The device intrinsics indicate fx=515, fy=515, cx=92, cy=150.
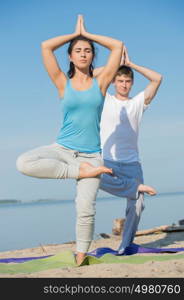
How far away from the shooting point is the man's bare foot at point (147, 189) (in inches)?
239

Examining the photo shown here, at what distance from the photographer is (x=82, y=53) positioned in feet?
17.5

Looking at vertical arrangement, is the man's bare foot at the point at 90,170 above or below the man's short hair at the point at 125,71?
below

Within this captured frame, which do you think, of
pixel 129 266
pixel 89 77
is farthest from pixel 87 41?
pixel 129 266

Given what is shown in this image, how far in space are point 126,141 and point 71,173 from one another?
4.67ft

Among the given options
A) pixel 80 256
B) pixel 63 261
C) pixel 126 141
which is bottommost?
pixel 63 261

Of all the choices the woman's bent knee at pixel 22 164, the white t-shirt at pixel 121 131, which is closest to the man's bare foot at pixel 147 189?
the white t-shirt at pixel 121 131

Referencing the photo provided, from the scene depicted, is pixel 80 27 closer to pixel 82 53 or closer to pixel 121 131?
pixel 82 53

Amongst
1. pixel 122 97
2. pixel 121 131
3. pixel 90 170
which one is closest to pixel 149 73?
pixel 122 97

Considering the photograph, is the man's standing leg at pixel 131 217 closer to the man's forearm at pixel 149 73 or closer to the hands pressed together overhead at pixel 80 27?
the man's forearm at pixel 149 73

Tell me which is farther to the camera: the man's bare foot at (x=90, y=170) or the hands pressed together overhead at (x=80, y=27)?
the hands pressed together overhead at (x=80, y=27)

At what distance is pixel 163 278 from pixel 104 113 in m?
2.86

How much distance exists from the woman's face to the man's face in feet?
3.76

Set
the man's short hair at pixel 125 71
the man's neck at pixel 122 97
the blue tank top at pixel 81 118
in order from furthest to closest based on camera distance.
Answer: the man's neck at pixel 122 97 → the man's short hair at pixel 125 71 → the blue tank top at pixel 81 118

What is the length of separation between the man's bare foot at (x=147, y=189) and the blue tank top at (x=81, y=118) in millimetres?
1059
